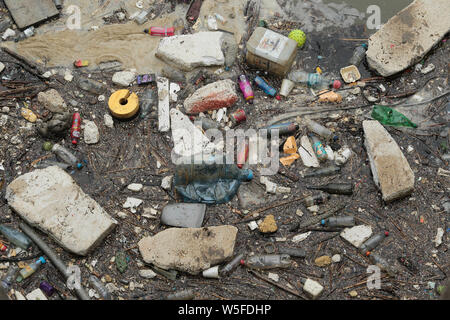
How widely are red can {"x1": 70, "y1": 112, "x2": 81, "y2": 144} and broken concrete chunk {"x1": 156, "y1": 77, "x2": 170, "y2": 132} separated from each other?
Answer: 0.89m

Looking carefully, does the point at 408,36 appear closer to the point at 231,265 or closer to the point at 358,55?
the point at 358,55

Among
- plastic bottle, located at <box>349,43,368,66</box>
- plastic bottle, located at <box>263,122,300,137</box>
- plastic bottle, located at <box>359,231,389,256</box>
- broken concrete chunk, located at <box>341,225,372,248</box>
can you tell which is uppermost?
plastic bottle, located at <box>349,43,368,66</box>

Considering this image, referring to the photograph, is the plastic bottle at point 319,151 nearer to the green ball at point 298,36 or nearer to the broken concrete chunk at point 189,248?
the broken concrete chunk at point 189,248

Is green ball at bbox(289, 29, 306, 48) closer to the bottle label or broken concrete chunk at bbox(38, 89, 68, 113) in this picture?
the bottle label

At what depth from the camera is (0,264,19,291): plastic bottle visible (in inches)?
152

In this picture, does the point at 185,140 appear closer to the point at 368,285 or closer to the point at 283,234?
the point at 283,234

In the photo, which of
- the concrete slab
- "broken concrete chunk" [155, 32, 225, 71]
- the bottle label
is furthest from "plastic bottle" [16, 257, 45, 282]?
the bottle label

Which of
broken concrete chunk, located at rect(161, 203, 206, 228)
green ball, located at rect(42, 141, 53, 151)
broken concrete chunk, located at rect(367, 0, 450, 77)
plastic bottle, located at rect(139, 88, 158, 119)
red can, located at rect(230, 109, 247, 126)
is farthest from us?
broken concrete chunk, located at rect(367, 0, 450, 77)

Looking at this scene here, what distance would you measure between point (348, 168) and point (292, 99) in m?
1.04

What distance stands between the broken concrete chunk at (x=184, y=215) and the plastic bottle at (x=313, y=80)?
76.4 inches

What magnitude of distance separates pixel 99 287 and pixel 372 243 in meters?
2.64

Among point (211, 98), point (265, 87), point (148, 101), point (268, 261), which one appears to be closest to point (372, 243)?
point (268, 261)

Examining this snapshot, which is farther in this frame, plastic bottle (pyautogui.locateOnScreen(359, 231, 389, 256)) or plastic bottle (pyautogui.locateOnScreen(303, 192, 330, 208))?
plastic bottle (pyautogui.locateOnScreen(303, 192, 330, 208))
